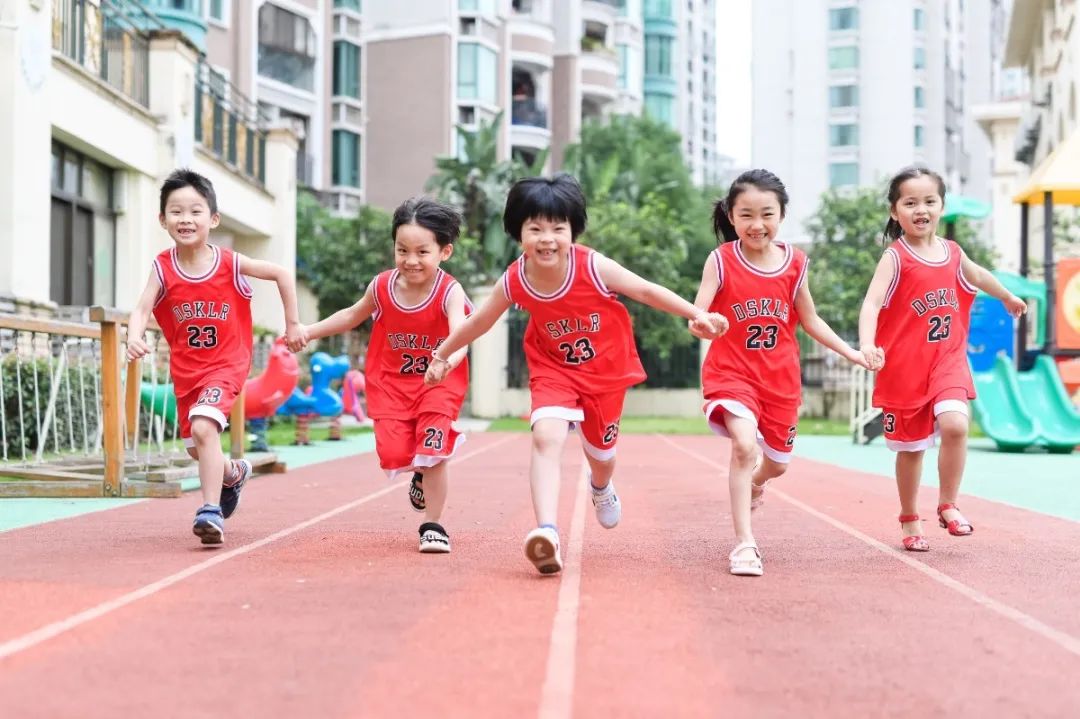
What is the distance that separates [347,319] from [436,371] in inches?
34.0

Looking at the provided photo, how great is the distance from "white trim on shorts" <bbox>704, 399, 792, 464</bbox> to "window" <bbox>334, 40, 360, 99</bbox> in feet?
133

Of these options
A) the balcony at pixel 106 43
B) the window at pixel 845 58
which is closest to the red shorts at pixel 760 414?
the balcony at pixel 106 43

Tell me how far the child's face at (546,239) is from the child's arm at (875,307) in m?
1.53

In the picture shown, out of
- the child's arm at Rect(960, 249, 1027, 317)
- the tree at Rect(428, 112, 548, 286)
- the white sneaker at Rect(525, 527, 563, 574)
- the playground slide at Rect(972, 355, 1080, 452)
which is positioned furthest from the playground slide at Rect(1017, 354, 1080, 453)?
the tree at Rect(428, 112, 548, 286)

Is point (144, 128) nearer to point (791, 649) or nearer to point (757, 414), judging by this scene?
point (757, 414)

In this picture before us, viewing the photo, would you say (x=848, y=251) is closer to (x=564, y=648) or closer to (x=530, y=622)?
(x=530, y=622)

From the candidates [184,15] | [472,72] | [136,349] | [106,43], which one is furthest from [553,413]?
[472,72]

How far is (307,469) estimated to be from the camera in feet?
44.5

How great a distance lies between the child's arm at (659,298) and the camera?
5.55 meters

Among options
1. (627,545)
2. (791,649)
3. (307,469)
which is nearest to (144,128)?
(307,469)

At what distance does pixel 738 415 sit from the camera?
596cm

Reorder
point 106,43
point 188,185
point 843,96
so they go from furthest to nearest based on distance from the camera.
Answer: point 843,96 → point 106,43 → point 188,185

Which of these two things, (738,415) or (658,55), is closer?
(738,415)

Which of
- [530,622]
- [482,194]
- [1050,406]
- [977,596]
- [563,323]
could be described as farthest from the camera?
[482,194]
